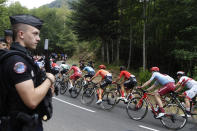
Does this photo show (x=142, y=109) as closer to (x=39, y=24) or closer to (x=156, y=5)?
(x=39, y=24)

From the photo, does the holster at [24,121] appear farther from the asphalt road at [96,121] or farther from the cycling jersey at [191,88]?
the cycling jersey at [191,88]

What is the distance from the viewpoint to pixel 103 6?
2338 centimetres

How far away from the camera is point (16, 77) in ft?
5.59

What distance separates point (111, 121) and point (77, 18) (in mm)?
18802

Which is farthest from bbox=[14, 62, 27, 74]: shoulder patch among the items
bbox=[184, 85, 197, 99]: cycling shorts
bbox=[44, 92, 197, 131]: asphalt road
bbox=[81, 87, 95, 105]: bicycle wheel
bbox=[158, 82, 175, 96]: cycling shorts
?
bbox=[81, 87, 95, 105]: bicycle wheel

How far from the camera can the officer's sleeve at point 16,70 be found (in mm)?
1700

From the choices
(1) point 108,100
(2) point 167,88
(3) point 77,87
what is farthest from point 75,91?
(2) point 167,88

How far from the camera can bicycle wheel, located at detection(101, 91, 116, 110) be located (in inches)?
365

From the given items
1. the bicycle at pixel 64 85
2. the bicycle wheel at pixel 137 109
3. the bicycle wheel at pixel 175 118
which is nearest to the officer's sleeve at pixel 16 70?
the bicycle wheel at pixel 175 118

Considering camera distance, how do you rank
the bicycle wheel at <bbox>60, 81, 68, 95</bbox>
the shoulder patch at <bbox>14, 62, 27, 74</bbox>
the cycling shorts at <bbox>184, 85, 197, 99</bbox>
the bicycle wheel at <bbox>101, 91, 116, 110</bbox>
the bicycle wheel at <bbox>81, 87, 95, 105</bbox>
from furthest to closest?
the bicycle wheel at <bbox>60, 81, 68, 95</bbox> → the bicycle wheel at <bbox>81, 87, 95, 105</bbox> → the bicycle wheel at <bbox>101, 91, 116, 110</bbox> → the cycling shorts at <bbox>184, 85, 197, 99</bbox> → the shoulder patch at <bbox>14, 62, 27, 74</bbox>

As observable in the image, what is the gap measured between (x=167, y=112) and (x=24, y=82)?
251 inches

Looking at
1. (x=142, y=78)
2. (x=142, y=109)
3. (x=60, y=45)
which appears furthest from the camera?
(x=60, y=45)

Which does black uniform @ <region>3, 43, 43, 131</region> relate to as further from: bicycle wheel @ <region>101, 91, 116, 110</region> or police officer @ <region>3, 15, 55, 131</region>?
bicycle wheel @ <region>101, 91, 116, 110</region>

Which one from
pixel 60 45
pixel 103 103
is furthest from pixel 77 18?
pixel 60 45
